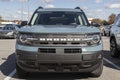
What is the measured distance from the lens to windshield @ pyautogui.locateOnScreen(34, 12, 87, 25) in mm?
9031

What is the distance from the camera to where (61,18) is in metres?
9.20

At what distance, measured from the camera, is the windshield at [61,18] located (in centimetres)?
903

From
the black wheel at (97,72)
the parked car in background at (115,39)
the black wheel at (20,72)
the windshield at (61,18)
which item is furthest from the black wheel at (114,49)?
the black wheel at (20,72)

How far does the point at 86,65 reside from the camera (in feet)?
24.5

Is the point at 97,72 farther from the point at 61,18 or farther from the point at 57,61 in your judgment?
the point at 61,18

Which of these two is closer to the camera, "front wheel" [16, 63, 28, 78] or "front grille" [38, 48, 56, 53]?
"front grille" [38, 48, 56, 53]

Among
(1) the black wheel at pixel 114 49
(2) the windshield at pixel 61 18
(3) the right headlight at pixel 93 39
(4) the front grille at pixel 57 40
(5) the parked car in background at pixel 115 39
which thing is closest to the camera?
(4) the front grille at pixel 57 40

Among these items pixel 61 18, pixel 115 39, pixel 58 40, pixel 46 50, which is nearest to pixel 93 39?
pixel 58 40

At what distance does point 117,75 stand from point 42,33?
2626mm

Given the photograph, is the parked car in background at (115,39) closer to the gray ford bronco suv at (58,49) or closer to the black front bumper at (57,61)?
the gray ford bronco suv at (58,49)

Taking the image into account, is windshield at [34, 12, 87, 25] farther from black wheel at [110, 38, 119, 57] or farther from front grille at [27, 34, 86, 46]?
black wheel at [110, 38, 119, 57]

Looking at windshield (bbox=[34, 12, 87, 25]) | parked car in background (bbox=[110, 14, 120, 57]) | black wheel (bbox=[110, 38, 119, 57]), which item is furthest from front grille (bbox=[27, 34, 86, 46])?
black wheel (bbox=[110, 38, 119, 57])

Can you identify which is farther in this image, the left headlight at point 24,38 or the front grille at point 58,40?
the left headlight at point 24,38

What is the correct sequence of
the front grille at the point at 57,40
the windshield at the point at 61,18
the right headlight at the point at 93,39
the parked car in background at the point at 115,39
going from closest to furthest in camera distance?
the front grille at the point at 57,40, the right headlight at the point at 93,39, the windshield at the point at 61,18, the parked car in background at the point at 115,39
